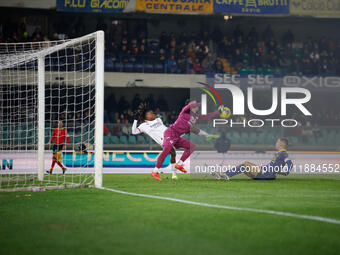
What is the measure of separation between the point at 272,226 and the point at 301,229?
346mm

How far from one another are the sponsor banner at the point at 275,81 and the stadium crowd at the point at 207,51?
0.59 meters

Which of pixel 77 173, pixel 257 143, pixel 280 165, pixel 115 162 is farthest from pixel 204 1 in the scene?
pixel 280 165

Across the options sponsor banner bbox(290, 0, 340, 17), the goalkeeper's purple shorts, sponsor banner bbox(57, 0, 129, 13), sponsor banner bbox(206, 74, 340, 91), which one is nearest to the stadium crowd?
sponsor banner bbox(206, 74, 340, 91)

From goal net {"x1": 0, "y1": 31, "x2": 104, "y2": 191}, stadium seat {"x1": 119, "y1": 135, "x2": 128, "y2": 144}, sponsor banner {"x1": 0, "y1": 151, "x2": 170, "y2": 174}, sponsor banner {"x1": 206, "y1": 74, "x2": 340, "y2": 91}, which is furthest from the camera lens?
sponsor banner {"x1": 206, "y1": 74, "x2": 340, "y2": 91}

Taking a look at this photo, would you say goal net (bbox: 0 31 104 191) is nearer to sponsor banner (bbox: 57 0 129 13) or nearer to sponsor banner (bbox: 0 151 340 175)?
sponsor banner (bbox: 0 151 340 175)

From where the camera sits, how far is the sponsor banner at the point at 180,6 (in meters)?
27.9

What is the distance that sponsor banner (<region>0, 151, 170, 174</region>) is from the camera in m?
15.8

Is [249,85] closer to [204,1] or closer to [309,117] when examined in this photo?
[309,117]

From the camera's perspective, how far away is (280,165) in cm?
1247

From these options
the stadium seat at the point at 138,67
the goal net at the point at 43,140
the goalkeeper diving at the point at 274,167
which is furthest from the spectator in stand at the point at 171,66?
the goalkeeper diving at the point at 274,167

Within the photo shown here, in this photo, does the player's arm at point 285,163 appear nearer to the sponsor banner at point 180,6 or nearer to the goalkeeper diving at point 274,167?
the goalkeeper diving at point 274,167

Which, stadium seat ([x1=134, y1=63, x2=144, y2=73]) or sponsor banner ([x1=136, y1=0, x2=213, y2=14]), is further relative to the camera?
sponsor banner ([x1=136, y1=0, x2=213, y2=14])

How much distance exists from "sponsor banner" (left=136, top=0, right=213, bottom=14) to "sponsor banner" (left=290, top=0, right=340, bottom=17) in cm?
487

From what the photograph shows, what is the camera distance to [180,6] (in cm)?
2808
